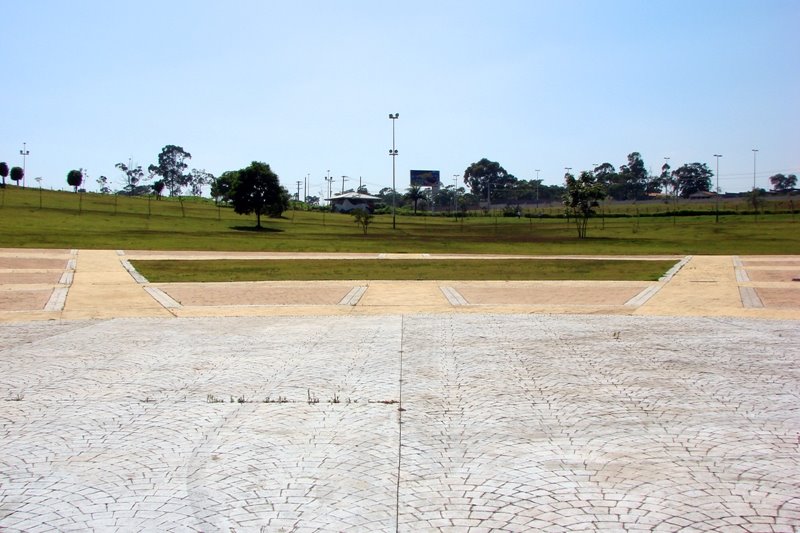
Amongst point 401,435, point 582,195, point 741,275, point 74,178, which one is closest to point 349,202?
point 74,178

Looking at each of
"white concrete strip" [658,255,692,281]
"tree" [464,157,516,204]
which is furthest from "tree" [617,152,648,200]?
"white concrete strip" [658,255,692,281]

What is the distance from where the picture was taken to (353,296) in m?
17.5

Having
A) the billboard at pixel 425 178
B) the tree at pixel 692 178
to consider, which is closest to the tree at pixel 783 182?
the tree at pixel 692 178

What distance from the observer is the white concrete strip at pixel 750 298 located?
1555cm

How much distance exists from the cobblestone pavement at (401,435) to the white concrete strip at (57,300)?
4.92 m

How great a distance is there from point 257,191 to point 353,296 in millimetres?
48656

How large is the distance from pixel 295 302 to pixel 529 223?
2505 inches

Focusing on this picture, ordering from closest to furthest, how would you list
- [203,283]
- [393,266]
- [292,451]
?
[292,451], [203,283], [393,266]

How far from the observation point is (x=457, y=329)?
12289 mm

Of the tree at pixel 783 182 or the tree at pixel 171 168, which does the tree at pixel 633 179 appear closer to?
the tree at pixel 783 182

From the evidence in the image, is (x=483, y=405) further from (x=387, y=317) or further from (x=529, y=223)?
(x=529, y=223)

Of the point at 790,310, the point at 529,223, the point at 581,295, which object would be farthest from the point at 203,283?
the point at 529,223

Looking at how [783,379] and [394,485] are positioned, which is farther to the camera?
[783,379]

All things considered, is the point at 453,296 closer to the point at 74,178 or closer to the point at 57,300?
the point at 57,300
